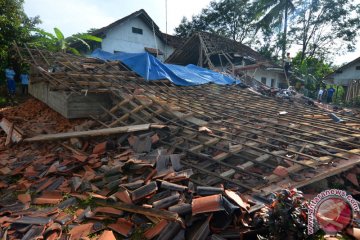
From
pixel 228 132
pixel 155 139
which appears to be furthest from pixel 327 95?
pixel 155 139

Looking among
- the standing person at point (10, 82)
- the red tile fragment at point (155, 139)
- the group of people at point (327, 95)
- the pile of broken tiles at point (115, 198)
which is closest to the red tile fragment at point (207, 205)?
the pile of broken tiles at point (115, 198)

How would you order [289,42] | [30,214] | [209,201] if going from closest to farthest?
1. [209,201]
2. [30,214]
3. [289,42]

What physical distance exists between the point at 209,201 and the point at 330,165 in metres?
2.34

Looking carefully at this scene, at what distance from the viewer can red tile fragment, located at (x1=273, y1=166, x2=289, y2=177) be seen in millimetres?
3713

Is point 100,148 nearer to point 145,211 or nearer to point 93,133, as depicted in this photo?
point 93,133

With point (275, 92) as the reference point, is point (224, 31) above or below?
above

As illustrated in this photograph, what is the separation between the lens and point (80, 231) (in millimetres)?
3012

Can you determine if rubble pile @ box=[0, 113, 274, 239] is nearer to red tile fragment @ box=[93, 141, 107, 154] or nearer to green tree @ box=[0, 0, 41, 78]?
red tile fragment @ box=[93, 141, 107, 154]

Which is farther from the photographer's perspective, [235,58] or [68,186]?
[235,58]

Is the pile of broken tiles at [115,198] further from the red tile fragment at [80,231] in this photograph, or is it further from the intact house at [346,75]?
the intact house at [346,75]

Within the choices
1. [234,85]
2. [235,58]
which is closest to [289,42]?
[235,58]

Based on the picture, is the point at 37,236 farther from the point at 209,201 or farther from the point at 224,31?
the point at 224,31

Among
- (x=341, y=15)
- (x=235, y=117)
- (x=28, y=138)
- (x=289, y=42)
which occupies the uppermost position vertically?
(x=341, y=15)

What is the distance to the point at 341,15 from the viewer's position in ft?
75.3
